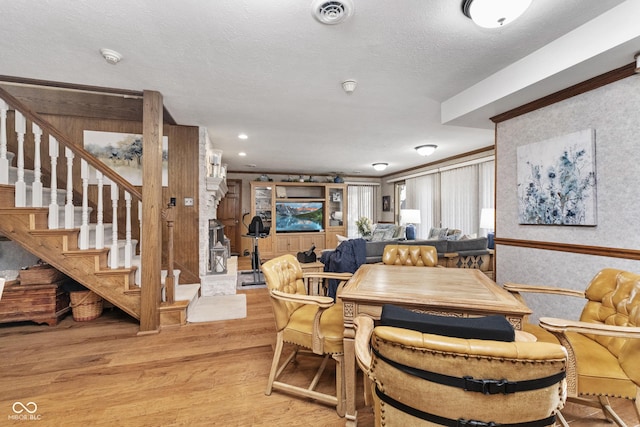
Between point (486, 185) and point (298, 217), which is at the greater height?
point (486, 185)

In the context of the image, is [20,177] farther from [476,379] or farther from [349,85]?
[476,379]

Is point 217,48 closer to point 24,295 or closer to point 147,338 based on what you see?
point 147,338

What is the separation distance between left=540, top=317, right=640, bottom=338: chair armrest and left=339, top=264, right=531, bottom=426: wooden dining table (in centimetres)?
10

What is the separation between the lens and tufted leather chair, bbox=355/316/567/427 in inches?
27.3

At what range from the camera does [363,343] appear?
1.06 metres

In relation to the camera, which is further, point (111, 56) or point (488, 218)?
point (488, 218)

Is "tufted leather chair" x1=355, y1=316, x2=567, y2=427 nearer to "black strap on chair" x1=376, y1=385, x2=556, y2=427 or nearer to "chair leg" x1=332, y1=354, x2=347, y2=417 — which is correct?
"black strap on chair" x1=376, y1=385, x2=556, y2=427

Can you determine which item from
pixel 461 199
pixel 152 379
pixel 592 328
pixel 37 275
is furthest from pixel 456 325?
pixel 461 199

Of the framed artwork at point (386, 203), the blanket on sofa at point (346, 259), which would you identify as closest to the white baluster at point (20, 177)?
the blanket on sofa at point (346, 259)

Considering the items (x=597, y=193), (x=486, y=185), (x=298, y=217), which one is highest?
(x=486, y=185)

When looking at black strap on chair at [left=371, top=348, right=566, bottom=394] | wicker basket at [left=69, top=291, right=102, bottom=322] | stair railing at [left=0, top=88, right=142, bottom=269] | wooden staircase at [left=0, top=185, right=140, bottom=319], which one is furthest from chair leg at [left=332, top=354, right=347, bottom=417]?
wicker basket at [left=69, top=291, right=102, bottom=322]

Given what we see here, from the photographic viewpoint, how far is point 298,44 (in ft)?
6.36

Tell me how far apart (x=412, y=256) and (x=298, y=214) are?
5.40 metres

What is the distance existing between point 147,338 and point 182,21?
265 cm
